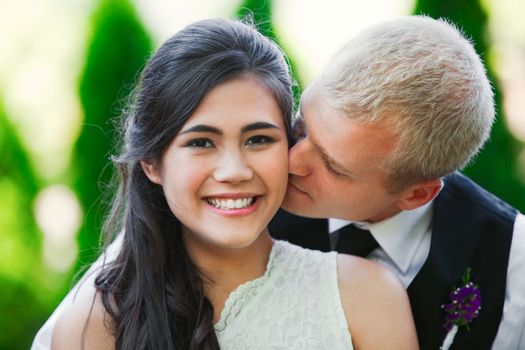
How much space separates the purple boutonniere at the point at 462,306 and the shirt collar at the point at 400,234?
20 centimetres


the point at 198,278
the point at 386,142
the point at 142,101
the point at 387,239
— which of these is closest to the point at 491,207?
the point at 387,239

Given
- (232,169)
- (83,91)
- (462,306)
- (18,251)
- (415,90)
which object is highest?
(415,90)

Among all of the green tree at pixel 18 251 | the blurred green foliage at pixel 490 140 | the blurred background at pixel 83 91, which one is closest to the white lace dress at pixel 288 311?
the blurred background at pixel 83 91

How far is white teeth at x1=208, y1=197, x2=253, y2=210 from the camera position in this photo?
2398mm

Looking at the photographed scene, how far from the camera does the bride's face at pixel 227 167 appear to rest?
2.38 metres

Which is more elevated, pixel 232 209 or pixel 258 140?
pixel 258 140

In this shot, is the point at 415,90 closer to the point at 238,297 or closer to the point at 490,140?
the point at 238,297

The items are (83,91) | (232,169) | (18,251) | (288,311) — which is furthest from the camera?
(18,251)

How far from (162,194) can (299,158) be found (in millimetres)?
493

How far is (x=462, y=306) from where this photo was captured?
2.82 m

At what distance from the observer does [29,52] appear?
435 cm

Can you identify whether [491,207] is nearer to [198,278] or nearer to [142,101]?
[198,278]

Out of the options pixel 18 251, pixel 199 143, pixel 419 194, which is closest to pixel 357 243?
pixel 419 194

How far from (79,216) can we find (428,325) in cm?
216
